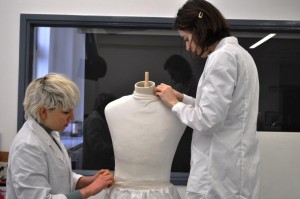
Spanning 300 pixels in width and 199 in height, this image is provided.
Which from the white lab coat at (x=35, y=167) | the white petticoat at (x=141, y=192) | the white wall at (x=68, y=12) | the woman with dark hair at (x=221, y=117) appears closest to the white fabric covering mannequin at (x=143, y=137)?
the white petticoat at (x=141, y=192)

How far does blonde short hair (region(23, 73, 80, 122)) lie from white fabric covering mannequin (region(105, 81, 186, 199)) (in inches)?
8.4

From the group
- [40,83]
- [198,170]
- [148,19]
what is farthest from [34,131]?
[148,19]

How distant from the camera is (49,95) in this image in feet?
4.86

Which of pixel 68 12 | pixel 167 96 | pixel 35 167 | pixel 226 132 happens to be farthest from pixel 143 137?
pixel 68 12

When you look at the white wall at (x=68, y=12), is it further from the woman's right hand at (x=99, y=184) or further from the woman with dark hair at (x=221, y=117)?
the woman's right hand at (x=99, y=184)

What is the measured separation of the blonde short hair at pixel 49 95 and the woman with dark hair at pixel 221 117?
45 cm

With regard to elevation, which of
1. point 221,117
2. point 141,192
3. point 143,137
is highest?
point 221,117

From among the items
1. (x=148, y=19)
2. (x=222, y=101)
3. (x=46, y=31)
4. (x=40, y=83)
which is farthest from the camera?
(x=46, y=31)

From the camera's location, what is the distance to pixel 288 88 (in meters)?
3.02

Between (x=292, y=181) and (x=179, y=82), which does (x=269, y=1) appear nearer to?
(x=179, y=82)

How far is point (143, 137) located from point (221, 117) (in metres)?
0.38

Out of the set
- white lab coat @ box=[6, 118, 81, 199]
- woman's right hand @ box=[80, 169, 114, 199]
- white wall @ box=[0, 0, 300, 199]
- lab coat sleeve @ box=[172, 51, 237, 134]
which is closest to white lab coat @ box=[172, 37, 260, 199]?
lab coat sleeve @ box=[172, 51, 237, 134]

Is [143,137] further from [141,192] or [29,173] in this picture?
[29,173]

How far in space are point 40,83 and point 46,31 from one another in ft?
5.74
